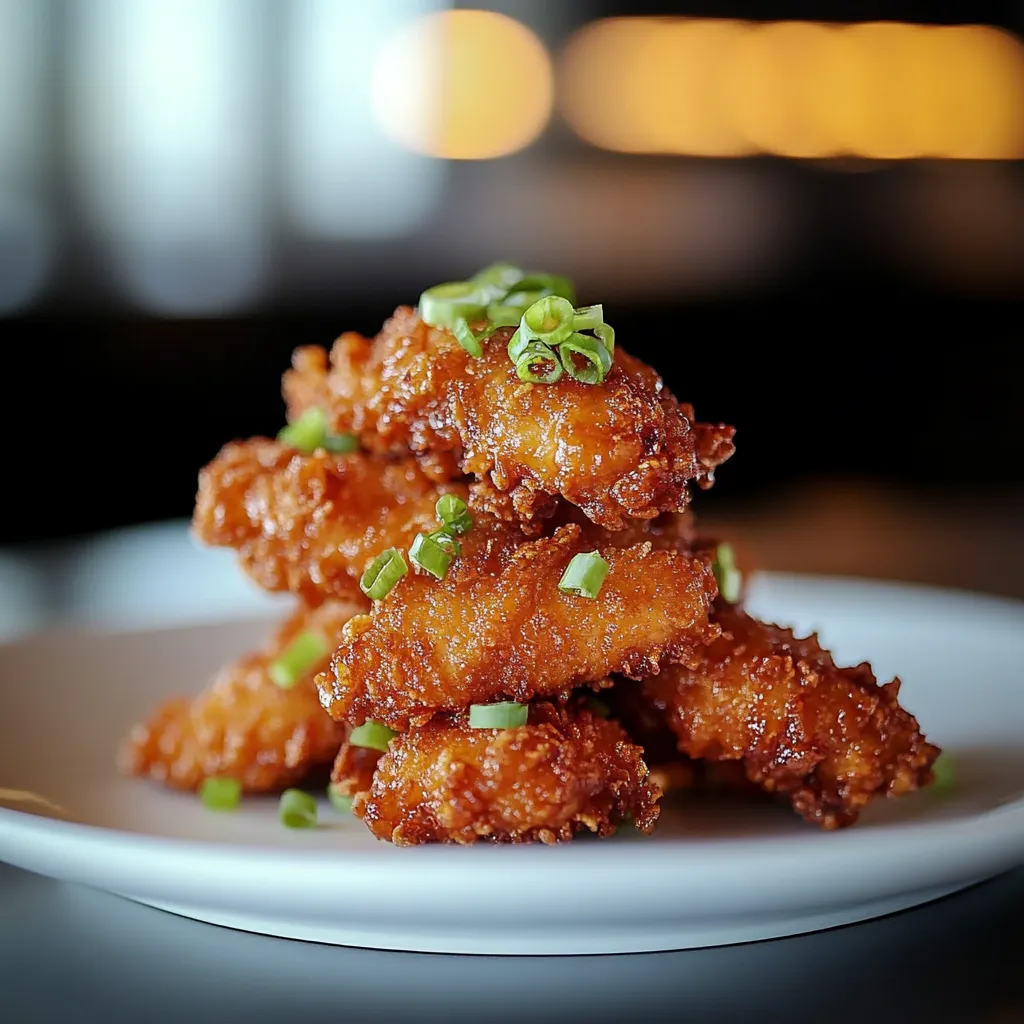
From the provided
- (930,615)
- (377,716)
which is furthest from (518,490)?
(930,615)

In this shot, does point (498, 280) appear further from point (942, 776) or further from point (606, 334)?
point (942, 776)

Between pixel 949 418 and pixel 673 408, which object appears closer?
pixel 673 408

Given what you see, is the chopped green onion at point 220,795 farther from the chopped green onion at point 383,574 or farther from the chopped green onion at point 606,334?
the chopped green onion at point 606,334

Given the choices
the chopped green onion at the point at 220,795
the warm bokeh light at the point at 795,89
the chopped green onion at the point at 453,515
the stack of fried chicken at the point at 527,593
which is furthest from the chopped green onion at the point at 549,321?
the warm bokeh light at the point at 795,89

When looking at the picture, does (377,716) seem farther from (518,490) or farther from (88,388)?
(88,388)

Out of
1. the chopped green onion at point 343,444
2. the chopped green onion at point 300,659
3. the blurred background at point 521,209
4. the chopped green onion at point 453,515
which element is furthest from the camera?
the blurred background at point 521,209

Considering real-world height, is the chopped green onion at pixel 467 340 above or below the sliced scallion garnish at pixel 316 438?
above
